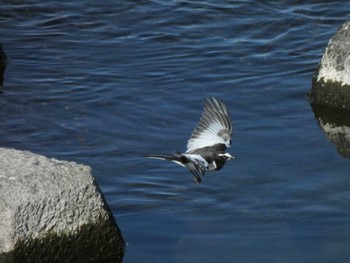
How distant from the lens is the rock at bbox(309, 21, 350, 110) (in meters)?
10.7

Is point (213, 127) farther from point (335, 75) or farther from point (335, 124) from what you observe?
point (335, 75)

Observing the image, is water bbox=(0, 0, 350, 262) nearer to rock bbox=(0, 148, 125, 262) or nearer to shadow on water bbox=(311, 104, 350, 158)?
shadow on water bbox=(311, 104, 350, 158)

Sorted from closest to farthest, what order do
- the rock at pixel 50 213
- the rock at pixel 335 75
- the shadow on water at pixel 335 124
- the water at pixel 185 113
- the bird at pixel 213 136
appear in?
the rock at pixel 50 213, the bird at pixel 213 136, the water at pixel 185 113, the shadow on water at pixel 335 124, the rock at pixel 335 75

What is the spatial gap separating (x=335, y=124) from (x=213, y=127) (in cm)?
253

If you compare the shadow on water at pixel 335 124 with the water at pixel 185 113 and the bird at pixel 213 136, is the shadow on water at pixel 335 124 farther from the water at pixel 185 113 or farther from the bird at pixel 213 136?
the bird at pixel 213 136

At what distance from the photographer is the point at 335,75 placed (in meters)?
10.8

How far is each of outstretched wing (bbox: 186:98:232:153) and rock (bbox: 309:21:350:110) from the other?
2.56 meters

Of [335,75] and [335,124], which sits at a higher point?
[335,75]

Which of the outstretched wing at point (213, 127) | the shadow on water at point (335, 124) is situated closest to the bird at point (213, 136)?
the outstretched wing at point (213, 127)

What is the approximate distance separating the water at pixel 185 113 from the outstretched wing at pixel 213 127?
57cm

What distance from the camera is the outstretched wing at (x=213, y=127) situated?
8.30m

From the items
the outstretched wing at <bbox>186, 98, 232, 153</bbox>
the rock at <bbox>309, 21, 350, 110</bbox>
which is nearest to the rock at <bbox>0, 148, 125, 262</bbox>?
the outstretched wing at <bbox>186, 98, 232, 153</bbox>

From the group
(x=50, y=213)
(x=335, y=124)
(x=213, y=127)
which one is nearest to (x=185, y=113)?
(x=335, y=124)

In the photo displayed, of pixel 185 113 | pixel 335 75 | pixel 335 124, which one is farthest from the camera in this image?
pixel 185 113
